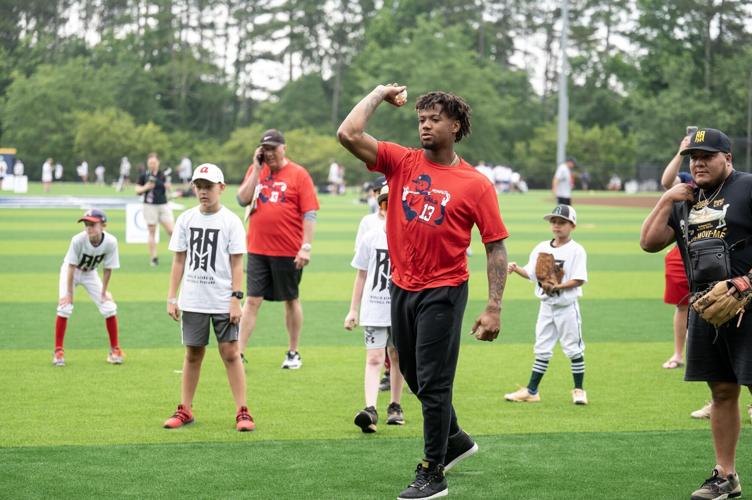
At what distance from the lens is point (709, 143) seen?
249 inches

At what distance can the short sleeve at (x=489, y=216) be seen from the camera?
6434mm

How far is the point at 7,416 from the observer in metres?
8.64

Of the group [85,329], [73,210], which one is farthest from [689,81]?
[85,329]

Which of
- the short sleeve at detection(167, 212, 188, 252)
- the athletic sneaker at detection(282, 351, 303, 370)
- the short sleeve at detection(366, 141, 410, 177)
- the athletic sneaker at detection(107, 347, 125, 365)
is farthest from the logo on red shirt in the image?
the athletic sneaker at detection(107, 347, 125, 365)

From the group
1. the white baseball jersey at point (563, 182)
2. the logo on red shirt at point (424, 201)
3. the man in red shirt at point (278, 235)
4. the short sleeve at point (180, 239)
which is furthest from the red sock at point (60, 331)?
the white baseball jersey at point (563, 182)

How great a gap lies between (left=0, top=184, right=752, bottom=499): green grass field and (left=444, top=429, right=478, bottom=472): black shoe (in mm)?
140

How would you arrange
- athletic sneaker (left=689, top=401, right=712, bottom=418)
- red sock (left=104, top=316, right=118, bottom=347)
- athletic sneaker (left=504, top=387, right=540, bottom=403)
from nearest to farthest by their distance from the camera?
athletic sneaker (left=689, top=401, right=712, bottom=418) → athletic sneaker (left=504, top=387, right=540, bottom=403) → red sock (left=104, top=316, right=118, bottom=347)

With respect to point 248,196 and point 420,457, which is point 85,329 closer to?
point 248,196

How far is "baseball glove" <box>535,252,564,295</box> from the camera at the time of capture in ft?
30.6

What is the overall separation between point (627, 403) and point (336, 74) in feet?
304

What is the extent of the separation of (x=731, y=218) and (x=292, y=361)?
5753mm

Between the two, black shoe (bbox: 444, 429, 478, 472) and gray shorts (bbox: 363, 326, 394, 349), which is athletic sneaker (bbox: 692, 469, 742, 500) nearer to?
black shoe (bbox: 444, 429, 478, 472)

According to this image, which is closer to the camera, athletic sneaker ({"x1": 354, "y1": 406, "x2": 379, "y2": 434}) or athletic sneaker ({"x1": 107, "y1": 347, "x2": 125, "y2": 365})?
athletic sneaker ({"x1": 354, "y1": 406, "x2": 379, "y2": 434})

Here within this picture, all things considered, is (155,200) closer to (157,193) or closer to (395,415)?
(157,193)
